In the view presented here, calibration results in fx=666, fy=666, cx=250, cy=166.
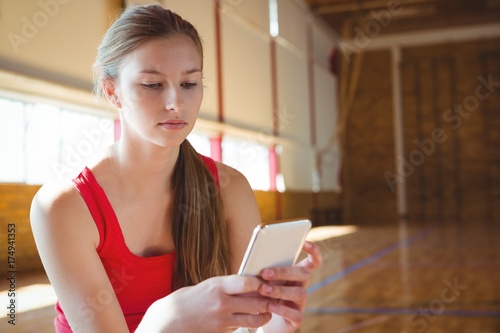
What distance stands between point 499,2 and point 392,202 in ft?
17.3

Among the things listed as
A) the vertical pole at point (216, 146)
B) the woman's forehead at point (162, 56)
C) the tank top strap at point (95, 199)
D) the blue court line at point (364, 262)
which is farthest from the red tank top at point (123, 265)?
the vertical pole at point (216, 146)

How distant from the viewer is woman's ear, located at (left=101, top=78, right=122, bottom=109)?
1.36 m

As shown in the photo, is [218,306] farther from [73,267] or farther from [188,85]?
[188,85]

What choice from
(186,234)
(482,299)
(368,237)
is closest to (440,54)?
(368,237)

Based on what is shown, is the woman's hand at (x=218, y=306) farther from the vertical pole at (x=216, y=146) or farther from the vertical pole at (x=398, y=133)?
the vertical pole at (x=398, y=133)

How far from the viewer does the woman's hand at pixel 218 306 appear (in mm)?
1032

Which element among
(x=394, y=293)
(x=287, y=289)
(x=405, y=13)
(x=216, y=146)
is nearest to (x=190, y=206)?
(x=287, y=289)

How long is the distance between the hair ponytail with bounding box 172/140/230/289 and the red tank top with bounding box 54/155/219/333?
4 cm

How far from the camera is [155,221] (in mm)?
1452

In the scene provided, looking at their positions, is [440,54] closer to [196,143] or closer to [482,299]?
[196,143]

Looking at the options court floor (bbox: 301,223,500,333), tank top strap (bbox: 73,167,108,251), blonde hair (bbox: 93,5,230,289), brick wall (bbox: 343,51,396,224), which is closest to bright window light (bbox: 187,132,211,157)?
court floor (bbox: 301,223,500,333)

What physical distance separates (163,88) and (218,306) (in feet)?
1.49

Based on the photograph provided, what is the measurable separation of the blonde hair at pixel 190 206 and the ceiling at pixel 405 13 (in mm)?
13232

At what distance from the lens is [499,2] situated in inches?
578
